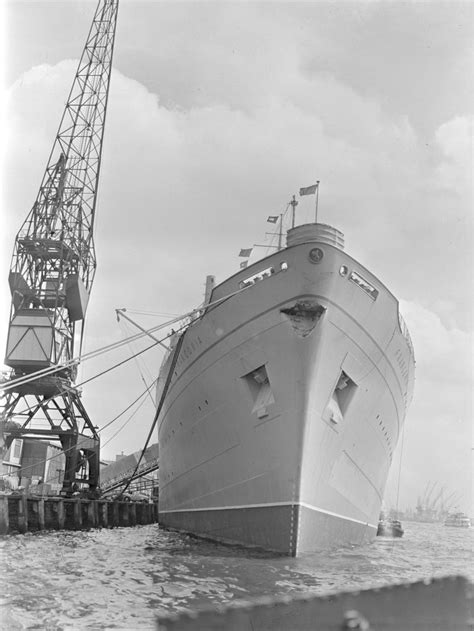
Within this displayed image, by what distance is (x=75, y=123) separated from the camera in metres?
35.1

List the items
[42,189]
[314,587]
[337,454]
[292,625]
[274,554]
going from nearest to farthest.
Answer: [292,625]
[314,587]
[274,554]
[337,454]
[42,189]

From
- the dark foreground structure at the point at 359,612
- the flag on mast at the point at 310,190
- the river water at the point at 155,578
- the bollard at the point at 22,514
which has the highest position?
the flag on mast at the point at 310,190

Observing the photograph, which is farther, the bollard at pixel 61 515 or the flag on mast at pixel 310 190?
the bollard at pixel 61 515

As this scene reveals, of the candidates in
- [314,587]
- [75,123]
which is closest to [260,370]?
[314,587]

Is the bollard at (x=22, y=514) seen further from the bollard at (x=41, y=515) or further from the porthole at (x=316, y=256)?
the porthole at (x=316, y=256)

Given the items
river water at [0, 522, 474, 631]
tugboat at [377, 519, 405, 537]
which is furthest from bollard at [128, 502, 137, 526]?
river water at [0, 522, 474, 631]

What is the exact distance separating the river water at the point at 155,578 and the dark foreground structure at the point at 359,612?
5.98 ft

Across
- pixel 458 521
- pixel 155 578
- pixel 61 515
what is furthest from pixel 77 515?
pixel 458 521

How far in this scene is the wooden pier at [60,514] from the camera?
19.7m

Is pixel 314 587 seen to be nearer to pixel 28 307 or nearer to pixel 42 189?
pixel 28 307

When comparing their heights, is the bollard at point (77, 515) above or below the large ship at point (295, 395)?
below

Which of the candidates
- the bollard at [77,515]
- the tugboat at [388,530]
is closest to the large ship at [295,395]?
the bollard at [77,515]

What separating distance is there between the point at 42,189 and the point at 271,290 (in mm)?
24312

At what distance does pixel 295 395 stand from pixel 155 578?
4.38 m
